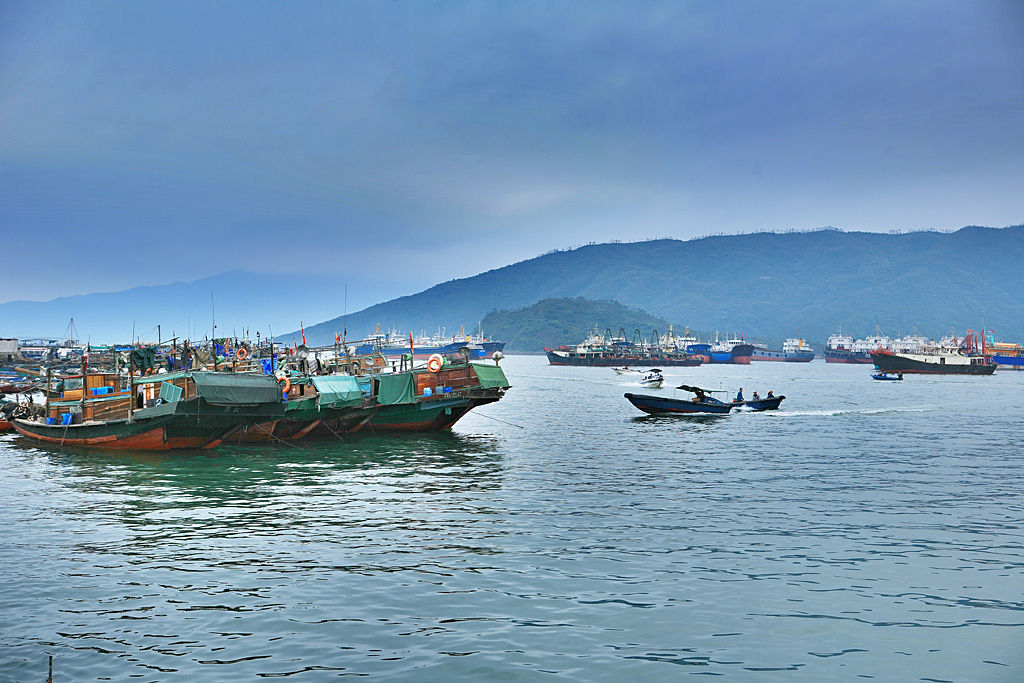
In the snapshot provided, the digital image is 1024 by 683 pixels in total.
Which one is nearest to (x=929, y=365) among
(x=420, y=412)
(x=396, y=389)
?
(x=420, y=412)

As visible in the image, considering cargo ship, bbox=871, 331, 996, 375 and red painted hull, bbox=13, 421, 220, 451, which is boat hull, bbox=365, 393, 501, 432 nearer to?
red painted hull, bbox=13, 421, 220, 451

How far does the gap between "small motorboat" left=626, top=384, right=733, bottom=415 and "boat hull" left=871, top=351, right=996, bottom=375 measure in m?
120

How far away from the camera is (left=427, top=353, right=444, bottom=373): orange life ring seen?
43.3 meters

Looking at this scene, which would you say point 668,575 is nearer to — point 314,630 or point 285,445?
point 314,630

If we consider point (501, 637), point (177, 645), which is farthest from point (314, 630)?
point (501, 637)

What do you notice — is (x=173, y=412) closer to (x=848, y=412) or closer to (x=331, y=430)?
(x=331, y=430)

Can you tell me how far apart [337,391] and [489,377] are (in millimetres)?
9500

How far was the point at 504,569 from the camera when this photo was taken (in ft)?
57.6

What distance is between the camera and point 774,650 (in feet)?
42.5

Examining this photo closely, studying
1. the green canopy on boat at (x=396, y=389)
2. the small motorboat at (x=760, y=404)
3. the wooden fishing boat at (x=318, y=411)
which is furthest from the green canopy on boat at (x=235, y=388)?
the small motorboat at (x=760, y=404)

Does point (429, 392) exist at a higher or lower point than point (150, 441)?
higher

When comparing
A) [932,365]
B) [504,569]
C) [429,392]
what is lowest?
[504,569]

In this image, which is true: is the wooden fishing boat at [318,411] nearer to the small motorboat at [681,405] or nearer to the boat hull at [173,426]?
the boat hull at [173,426]

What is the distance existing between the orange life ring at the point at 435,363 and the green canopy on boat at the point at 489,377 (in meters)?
2.28
